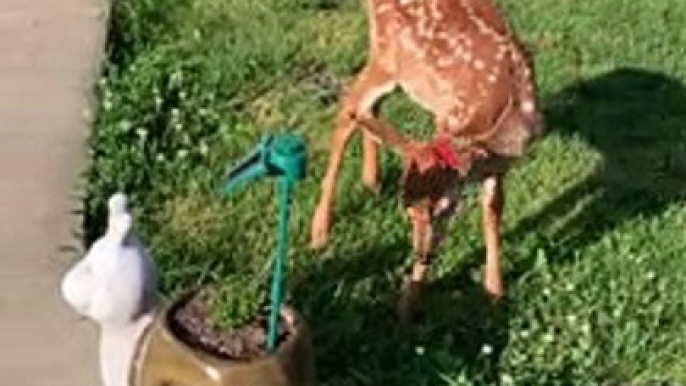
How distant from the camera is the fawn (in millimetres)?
6883

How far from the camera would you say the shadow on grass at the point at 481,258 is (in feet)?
22.9

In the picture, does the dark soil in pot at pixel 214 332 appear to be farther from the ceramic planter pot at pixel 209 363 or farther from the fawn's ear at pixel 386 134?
the fawn's ear at pixel 386 134

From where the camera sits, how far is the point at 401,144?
679 cm

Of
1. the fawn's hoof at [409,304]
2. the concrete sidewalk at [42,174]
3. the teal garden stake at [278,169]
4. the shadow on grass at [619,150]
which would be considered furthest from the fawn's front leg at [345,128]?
the teal garden stake at [278,169]

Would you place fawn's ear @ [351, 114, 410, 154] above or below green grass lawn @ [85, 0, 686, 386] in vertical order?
above

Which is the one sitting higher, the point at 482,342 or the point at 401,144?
the point at 401,144

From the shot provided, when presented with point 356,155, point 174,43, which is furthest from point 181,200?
point 174,43

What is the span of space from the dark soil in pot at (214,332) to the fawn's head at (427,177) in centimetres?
91

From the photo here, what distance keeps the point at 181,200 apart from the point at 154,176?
0.63ft

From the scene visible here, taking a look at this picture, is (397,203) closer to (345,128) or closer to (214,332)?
(345,128)

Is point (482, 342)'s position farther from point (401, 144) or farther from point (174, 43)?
point (174, 43)

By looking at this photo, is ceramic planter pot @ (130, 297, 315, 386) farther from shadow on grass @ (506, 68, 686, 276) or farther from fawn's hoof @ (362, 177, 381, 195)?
fawn's hoof @ (362, 177, 381, 195)

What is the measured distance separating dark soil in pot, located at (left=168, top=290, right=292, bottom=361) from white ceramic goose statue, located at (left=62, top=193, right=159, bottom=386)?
0.33 feet

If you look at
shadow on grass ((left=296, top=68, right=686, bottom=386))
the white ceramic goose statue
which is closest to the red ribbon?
Result: shadow on grass ((left=296, top=68, right=686, bottom=386))
